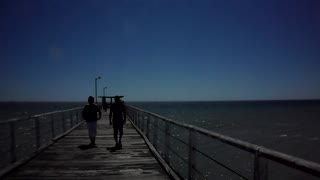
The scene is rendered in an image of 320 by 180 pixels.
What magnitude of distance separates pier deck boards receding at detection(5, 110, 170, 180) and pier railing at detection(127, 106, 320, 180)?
2.01 ft

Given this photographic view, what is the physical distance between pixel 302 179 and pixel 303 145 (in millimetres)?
16780

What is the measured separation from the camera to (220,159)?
2658 centimetres

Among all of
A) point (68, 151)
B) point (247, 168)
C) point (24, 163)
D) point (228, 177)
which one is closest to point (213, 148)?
point (247, 168)

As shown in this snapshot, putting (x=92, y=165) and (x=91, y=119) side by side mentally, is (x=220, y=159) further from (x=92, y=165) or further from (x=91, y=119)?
(x=92, y=165)

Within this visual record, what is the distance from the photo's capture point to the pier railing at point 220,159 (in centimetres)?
299

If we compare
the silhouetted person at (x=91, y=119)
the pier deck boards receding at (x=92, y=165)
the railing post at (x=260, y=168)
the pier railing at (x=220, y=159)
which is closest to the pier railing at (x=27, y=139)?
the pier deck boards receding at (x=92, y=165)

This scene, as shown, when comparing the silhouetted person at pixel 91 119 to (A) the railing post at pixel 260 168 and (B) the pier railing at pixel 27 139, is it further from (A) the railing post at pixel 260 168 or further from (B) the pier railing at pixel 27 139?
(A) the railing post at pixel 260 168

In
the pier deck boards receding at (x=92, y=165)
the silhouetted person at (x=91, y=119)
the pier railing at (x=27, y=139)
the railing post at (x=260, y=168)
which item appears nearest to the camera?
the railing post at (x=260, y=168)

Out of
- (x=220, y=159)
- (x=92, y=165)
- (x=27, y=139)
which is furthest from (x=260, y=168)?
(x=27, y=139)

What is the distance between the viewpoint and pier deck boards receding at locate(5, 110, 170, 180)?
23.3 ft

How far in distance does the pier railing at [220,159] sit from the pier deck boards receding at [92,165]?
0.61 meters

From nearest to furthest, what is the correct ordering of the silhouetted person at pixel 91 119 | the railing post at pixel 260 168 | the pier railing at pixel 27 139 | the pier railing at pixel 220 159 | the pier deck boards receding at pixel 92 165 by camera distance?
A: the pier railing at pixel 220 159
the railing post at pixel 260 168
the pier deck boards receding at pixel 92 165
the pier railing at pixel 27 139
the silhouetted person at pixel 91 119

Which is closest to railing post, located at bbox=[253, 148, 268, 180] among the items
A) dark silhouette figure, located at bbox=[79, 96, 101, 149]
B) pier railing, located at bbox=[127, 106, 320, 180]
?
pier railing, located at bbox=[127, 106, 320, 180]

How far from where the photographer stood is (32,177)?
6.88 meters
